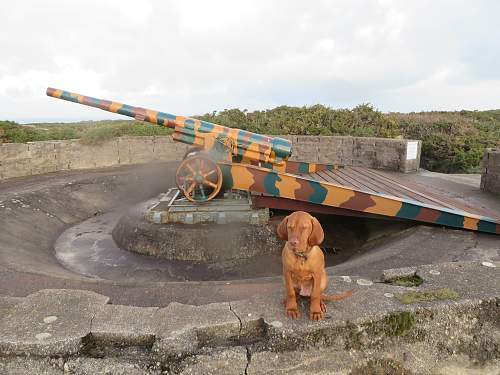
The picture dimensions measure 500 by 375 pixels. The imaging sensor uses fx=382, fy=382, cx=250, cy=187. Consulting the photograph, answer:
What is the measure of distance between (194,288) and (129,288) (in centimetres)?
60

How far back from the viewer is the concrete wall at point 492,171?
22.1 feet

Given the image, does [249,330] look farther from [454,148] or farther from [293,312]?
[454,148]

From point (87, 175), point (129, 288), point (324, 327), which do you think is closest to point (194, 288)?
point (129, 288)

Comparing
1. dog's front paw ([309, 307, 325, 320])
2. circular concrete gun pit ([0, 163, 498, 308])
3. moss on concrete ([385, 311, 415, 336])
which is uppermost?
dog's front paw ([309, 307, 325, 320])

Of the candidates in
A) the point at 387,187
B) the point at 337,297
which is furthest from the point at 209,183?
the point at 337,297

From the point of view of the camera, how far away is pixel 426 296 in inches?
102

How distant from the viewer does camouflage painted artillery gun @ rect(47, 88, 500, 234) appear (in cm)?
498

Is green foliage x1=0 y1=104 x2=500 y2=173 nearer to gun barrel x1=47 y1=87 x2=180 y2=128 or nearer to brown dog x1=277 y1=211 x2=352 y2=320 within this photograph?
gun barrel x1=47 y1=87 x2=180 y2=128

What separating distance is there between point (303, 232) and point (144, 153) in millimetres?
8657

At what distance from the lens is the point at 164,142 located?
10.2 meters

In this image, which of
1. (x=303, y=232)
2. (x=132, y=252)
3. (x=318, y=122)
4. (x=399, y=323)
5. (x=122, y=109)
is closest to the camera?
(x=303, y=232)

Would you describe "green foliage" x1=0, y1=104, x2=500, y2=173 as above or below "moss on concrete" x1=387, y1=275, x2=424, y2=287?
above

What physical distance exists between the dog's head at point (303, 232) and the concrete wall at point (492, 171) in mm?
6050

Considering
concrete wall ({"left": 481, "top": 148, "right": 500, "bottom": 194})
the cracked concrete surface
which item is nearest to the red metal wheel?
the cracked concrete surface
